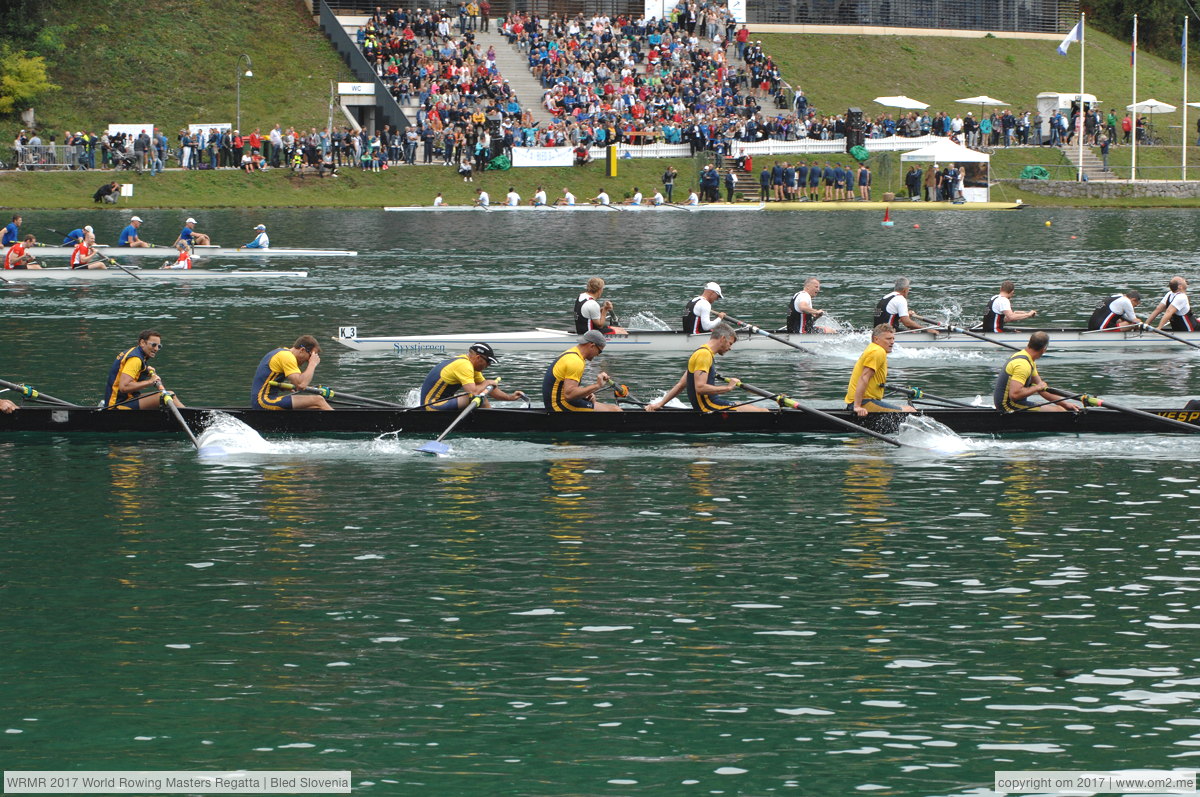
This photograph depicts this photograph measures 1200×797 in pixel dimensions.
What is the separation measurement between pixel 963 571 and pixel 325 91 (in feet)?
207

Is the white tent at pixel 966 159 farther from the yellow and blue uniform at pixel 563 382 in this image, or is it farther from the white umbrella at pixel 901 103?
the yellow and blue uniform at pixel 563 382

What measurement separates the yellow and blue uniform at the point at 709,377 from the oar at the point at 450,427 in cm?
262

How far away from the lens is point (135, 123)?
228 feet

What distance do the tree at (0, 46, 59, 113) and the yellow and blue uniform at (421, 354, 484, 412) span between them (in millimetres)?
53748

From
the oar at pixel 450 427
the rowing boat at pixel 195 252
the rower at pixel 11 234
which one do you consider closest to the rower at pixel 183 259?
the rowing boat at pixel 195 252

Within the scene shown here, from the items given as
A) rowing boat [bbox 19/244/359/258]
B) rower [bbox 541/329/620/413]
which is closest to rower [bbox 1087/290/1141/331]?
rower [bbox 541/329/620/413]

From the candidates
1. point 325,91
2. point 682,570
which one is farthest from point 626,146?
point 682,570

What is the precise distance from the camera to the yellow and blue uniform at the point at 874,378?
19547mm

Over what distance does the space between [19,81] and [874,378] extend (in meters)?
57.7

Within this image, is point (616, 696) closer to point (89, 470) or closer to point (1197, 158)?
point (89, 470)

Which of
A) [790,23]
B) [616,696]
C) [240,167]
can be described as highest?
[790,23]

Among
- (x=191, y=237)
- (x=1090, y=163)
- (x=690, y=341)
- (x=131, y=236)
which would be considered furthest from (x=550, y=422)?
(x=1090, y=163)

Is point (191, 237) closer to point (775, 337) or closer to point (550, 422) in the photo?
point (775, 337)

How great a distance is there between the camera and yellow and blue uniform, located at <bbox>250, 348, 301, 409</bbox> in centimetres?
2014
